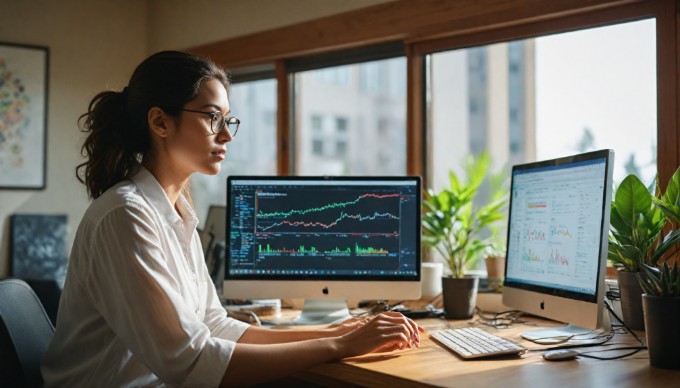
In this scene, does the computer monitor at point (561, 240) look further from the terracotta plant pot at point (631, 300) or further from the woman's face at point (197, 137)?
the woman's face at point (197, 137)

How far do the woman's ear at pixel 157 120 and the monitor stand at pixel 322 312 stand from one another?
86cm

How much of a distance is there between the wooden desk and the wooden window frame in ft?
2.82

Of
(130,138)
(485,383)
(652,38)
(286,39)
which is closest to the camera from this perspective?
(485,383)

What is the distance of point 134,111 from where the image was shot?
179cm

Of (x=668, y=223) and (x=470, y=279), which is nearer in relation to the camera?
(x=668, y=223)

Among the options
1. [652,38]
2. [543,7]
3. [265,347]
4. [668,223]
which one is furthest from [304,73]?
[265,347]

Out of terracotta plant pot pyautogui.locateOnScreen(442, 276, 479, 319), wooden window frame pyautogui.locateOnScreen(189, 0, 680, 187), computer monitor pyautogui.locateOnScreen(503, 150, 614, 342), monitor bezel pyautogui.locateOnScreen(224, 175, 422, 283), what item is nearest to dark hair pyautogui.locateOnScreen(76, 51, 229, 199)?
monitor bezel pyautogui.locateOnScreen(224, 175, 422, 283)

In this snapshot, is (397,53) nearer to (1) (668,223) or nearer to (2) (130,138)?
A: (1) (668,223)

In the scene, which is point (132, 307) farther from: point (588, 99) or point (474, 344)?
point (588, 99)

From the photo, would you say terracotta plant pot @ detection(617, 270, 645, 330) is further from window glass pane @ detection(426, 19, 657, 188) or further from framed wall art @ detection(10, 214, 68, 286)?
framed wall art @ detection(10, 214, 68, 286)

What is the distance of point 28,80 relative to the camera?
393 centimetres

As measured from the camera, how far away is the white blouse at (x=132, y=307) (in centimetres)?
151

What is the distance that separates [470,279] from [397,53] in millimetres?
1091

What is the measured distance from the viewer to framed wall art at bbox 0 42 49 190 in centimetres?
387
